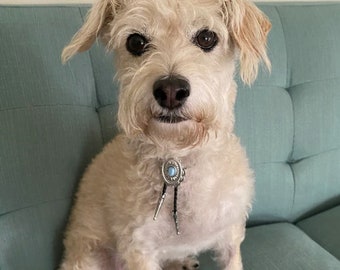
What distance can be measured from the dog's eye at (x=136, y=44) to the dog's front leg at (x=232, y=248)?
0.57 m

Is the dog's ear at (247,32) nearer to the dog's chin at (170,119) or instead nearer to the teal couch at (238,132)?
the dog's chin at (170,119)

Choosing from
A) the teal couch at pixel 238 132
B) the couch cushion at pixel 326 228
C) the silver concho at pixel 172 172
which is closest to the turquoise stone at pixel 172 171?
the silver concho at pixel 172 172

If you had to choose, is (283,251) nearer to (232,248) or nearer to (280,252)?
(280,252)

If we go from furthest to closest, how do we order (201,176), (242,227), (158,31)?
(242,227)
(201,176)
(158,31)

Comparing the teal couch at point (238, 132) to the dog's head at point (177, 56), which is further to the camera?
the teal couch at point (238, 132)

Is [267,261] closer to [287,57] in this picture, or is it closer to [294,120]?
[294,120]

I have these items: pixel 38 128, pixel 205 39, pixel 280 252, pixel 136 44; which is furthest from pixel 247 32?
pixel 280 252

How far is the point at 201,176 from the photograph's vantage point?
1.21 meters

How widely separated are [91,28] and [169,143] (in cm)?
32

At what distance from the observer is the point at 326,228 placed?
1.58 meters

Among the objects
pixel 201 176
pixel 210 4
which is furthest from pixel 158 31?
pixel 201 176

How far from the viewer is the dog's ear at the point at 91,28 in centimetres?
107

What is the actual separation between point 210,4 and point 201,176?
1.38ft

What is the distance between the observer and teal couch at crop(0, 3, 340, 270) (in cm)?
127
